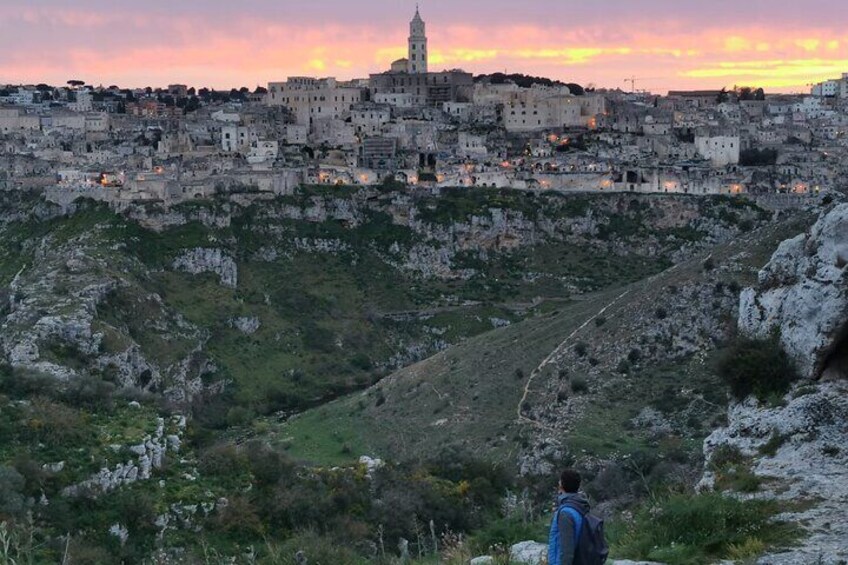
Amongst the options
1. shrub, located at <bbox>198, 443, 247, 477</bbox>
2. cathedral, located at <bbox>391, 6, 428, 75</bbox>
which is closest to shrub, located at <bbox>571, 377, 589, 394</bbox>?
shrub, located at <bbox>198, 443, 247, 477</bbox>

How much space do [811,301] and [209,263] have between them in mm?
50118

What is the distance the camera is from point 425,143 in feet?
274

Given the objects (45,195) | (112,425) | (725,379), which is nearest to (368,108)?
(45,195)

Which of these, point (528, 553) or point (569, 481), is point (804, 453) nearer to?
point (528, 553)

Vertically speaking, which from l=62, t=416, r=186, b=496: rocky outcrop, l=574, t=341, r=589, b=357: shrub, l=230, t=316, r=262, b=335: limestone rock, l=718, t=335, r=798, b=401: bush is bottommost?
l=230, t=316, r=262, b=335: limestone rock

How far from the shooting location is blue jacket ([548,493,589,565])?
8953 mm

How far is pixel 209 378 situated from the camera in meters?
53.7

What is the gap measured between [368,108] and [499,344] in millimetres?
48879

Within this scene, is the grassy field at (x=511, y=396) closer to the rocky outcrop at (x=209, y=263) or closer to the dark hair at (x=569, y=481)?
the rocky outcrop at (x=209, y=263)

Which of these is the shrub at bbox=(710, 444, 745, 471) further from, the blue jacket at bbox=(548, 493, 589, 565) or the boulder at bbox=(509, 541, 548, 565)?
the blue jacket at bbox=(548, 493, 589, 565)

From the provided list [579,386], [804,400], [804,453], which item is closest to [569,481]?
[804,453]

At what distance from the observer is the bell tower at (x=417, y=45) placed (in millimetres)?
112375

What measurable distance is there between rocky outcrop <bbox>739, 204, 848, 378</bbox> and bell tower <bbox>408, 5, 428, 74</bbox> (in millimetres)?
97996

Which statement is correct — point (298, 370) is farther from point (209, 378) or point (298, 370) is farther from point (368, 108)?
point (368, 108)
